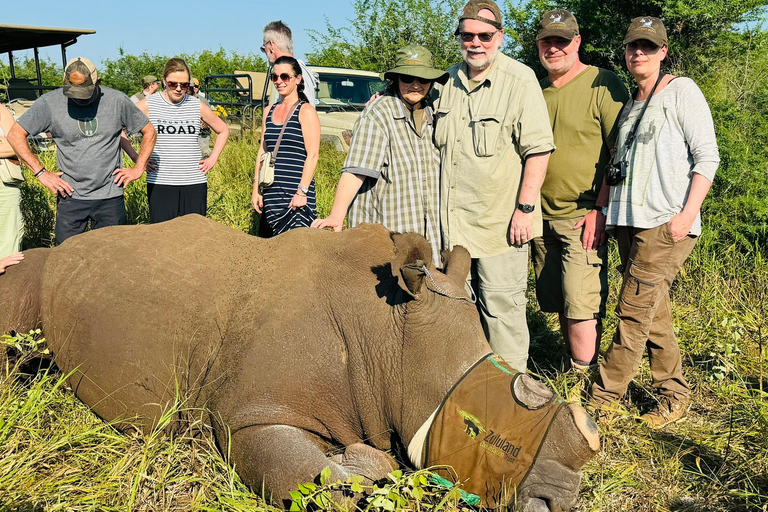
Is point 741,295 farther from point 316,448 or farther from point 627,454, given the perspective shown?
point 316,448

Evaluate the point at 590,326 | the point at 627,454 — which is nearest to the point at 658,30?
the point at 590,326

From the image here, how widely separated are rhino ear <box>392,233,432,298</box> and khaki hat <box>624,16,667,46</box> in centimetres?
205

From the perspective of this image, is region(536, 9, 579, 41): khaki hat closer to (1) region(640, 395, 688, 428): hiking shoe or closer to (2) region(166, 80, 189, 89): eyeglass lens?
(1) region(640, 395, 688, 428): hiking shoe

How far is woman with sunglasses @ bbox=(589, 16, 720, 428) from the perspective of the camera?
13.4 ft

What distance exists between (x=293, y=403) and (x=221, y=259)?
3.30ft

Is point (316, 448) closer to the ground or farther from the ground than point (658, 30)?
closer to the ground

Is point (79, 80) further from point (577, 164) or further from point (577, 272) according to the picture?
point (577, 272)

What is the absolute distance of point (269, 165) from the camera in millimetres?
5402

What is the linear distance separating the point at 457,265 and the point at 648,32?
194 cm

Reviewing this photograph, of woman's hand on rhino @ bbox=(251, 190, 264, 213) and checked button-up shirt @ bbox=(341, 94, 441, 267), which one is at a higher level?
checked button-up shirt @ bbox=(341, 94, 441, 267)

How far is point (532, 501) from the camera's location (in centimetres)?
281

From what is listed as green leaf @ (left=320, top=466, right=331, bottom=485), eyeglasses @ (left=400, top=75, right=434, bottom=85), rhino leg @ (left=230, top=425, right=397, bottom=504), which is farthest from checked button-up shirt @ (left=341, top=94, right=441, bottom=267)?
green leaf @ (left=320, top=466, right=331, bottom=485)

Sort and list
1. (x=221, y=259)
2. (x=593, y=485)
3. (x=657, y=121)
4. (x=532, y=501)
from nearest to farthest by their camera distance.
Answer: (x=532, y=501), (x=593, y=485), (x=221, y=259), (x=657, y=121)

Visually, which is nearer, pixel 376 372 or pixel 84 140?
pixel 376 372
